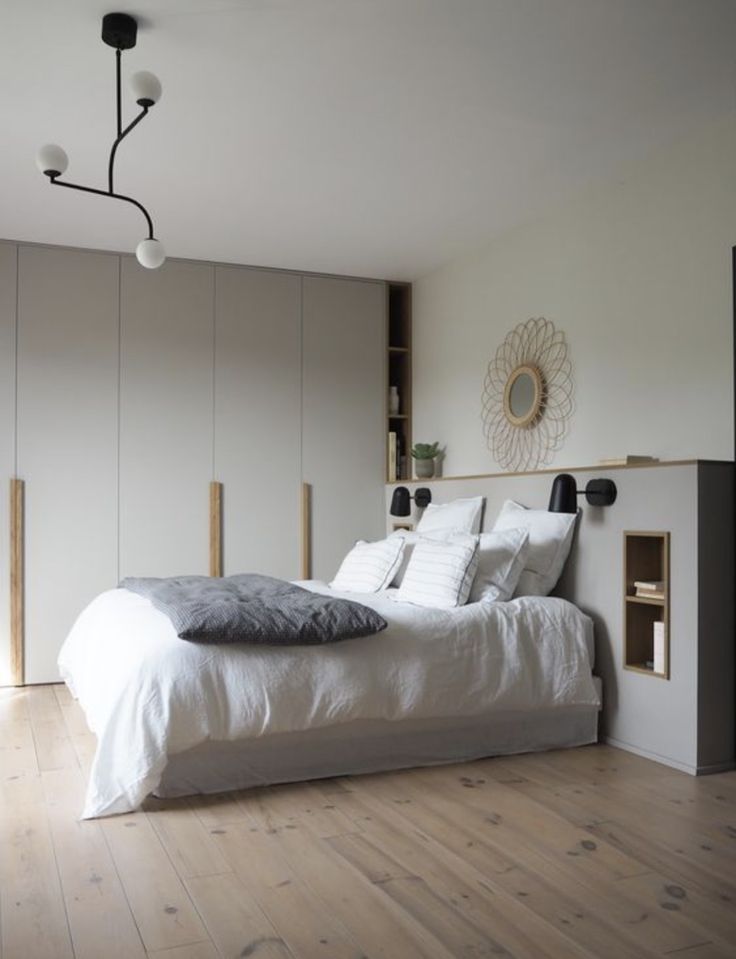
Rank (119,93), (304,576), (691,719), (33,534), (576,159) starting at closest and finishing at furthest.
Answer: (119,93) → (691,719) → (576,159) → (33,534) → (304,576)

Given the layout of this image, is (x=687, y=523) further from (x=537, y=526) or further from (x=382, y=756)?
(x=382, y=756)

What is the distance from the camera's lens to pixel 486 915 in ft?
7.32

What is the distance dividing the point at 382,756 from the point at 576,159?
267 cm

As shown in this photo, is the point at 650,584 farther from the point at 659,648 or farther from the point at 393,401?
the point at 393,401

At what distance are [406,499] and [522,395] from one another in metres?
1.03

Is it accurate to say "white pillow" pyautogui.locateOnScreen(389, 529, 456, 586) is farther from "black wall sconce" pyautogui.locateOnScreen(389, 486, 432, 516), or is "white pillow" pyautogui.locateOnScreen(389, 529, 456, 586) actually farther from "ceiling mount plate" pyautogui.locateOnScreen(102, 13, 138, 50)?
"ceiling mount plate" pyautogui.locateOnScreen(102, 13, 138, 50)

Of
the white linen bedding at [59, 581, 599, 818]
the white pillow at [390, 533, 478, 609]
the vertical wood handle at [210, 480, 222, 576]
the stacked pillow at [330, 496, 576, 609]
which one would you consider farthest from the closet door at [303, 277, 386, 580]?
the white linen bedding at [59, 581, 599, 818]

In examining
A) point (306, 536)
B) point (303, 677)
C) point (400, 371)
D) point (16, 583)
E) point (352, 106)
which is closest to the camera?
point (303, 677)

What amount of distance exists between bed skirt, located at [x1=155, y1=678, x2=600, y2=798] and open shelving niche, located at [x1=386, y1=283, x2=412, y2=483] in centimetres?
262

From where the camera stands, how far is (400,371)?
6.34m

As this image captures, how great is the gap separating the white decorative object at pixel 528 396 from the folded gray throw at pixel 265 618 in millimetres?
1679

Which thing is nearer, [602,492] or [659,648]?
[659,648]

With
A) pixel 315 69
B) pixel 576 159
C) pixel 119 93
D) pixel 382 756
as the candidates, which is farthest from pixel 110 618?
pixel 576 159

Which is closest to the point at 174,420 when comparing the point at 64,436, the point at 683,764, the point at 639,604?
the point at 64,436
